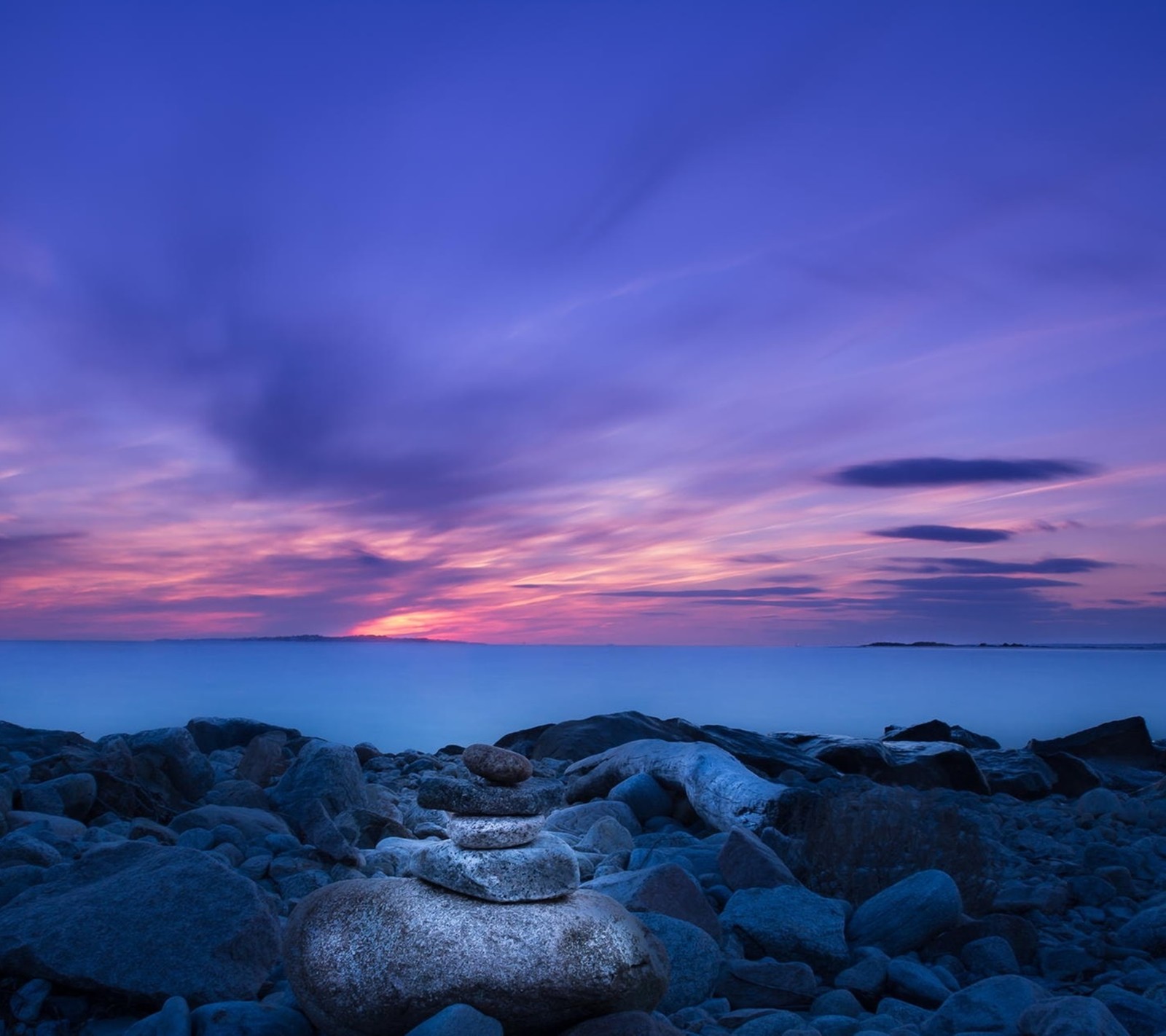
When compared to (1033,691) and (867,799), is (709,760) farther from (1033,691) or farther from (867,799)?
(1033,691)

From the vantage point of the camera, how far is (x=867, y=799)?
321 inches

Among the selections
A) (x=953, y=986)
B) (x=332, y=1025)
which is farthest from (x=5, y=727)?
(x=953, y=986)

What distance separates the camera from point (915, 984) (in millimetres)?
5875

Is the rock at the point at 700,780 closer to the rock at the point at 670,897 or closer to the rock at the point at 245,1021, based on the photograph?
the rock at the point at 670,897

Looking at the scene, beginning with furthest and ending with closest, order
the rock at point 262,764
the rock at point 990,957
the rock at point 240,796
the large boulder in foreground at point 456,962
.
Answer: the rock at point 262,764
the rock at point 240,796
the rock at point 990,957
the large boulder in foreground at point 456,962

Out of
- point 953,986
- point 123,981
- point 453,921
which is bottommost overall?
point 953,986

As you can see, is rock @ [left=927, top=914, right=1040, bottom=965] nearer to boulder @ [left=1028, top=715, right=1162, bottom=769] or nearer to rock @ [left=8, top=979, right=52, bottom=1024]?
rock @ [left=8, top=979, right=52, bottom=1024]

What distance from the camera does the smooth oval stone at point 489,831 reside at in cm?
514

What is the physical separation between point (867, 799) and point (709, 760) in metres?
2.75

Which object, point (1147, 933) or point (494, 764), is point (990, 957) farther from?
point (494, 764)

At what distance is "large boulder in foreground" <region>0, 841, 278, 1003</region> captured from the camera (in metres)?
5.21

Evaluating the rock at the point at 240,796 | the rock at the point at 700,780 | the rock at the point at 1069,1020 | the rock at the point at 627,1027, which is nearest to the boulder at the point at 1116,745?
the rock at the point at 700,780

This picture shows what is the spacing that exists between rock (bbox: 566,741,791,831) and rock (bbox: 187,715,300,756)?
6237mm

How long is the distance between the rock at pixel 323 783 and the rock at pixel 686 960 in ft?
15.1
